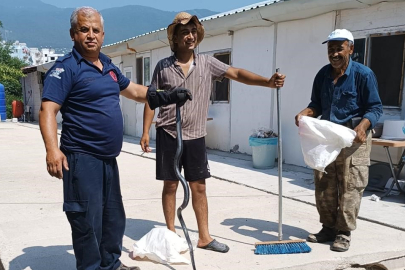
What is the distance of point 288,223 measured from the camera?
390cm

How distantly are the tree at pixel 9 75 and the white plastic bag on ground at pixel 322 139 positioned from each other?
23.6 metres

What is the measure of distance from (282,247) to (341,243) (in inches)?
20.0

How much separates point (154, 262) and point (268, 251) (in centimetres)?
93

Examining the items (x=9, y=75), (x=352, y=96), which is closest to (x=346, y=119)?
(x=352, y=96)

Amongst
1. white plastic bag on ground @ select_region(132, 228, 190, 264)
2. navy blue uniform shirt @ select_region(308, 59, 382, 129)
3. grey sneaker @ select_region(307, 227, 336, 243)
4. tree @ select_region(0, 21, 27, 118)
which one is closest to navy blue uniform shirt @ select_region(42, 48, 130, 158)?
white plastic bag on ground @ select_region(132, 228, 190, 264)

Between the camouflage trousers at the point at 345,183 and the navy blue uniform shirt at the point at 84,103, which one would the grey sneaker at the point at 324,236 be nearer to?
the camouflage trousers at the point at 345,183

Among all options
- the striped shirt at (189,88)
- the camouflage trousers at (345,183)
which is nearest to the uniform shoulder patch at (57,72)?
the striped shirt at (189,88)

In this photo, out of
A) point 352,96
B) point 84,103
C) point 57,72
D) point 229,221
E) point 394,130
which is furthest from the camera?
point 394,130

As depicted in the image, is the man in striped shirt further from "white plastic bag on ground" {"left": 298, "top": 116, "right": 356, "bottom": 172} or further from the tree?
the tree

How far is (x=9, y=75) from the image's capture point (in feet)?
80.0

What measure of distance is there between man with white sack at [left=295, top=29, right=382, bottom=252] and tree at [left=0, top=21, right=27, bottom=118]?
932 inches

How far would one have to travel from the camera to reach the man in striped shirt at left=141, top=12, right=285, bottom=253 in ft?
9.82

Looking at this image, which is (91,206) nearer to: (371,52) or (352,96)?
(352,96)

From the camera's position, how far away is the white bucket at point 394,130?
4.72 m
